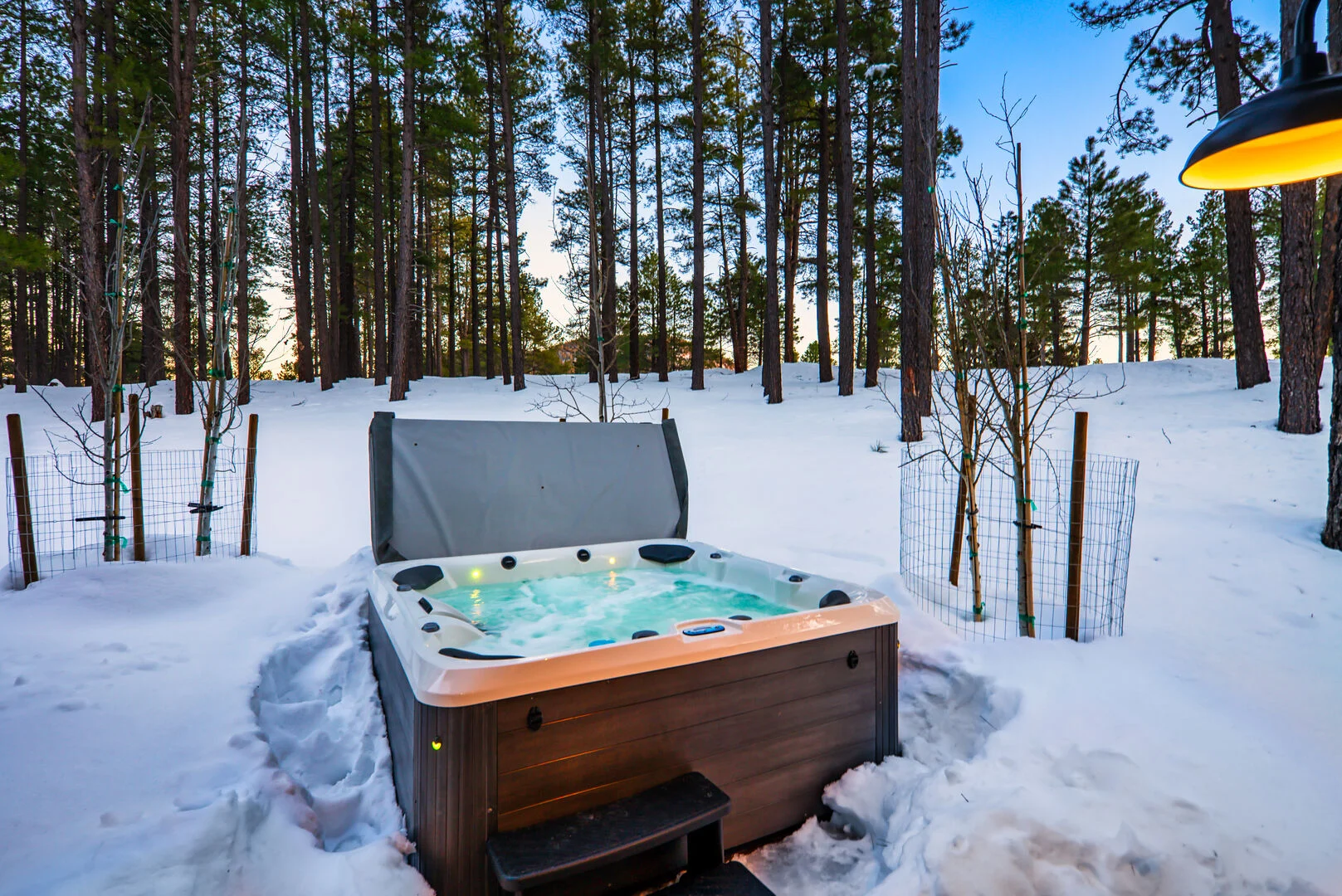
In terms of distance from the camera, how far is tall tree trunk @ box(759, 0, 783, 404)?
9.36 meters

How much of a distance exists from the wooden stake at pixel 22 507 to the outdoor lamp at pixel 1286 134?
455 centimetres

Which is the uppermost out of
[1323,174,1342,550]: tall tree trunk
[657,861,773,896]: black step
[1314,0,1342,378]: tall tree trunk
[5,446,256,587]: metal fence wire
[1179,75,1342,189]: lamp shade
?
[1314,0,1342,378]: tall tree trunk

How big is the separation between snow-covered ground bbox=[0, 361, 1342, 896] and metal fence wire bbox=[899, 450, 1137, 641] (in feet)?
0.52

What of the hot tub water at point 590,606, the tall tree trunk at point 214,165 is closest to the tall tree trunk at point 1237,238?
the hot tub water at point 590,606

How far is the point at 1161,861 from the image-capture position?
1.53 meters

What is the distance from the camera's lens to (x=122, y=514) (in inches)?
155

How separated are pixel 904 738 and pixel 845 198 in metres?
8.87

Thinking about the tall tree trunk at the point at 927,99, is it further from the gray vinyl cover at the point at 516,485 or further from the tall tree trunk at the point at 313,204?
the tall tree trunk at the point at 313,204

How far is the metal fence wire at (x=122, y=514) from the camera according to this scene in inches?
142

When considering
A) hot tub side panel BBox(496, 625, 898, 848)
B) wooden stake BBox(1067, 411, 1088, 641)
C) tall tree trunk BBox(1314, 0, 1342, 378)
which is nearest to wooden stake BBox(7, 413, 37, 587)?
hot tub side panel BBox(496, 625, 898, 848)

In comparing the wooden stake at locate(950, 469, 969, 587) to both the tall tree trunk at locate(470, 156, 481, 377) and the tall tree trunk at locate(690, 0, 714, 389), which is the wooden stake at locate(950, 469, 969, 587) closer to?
the tall tree trunk at locate(690, 0, 714, 389)

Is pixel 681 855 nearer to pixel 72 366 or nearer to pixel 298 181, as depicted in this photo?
pixel 298 181

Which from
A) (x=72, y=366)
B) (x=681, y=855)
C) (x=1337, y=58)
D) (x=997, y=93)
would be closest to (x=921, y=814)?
(x=681, y=855)

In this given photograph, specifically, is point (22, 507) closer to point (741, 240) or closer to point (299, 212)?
point (299, 212)
